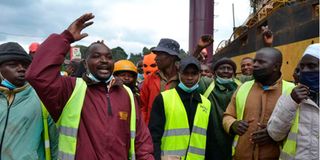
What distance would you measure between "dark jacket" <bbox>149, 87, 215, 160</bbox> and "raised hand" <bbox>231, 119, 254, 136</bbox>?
14.6 inches

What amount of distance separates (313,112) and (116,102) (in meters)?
1.49

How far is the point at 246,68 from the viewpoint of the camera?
6.37 m

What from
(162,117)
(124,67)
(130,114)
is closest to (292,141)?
(162,117)

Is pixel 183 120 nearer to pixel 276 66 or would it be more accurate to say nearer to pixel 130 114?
pixel 130 114

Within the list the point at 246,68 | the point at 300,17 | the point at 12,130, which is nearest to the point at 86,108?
the point at 12,130

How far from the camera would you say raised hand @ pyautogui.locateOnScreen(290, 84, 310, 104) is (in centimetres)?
287

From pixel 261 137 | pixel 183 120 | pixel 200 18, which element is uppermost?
pixel 200 18

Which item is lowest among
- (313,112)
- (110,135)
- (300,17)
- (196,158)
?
(196,158)

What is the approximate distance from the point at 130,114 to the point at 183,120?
72 cm

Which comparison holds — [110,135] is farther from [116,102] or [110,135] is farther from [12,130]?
[12,130]

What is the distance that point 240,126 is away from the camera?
348 centimetres

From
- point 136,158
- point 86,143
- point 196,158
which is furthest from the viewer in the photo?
point 196,158

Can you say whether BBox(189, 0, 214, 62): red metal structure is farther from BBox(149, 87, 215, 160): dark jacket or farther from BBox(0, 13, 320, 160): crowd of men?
BBox(0, 13, 320, 160): crowd of men

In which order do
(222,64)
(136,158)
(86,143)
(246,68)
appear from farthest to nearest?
(246,68)
(222,64)
(136,158)
(86,143)
